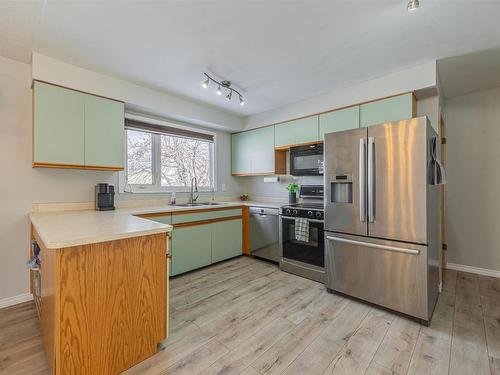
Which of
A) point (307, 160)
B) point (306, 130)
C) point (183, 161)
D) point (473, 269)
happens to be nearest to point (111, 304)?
point (183, 161)

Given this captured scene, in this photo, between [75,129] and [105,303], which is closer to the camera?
[105,303]

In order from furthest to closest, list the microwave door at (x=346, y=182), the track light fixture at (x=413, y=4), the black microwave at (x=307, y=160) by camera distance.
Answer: the black microwave at (x=307, y=160) < the microwave door at (x=346, y=182) < the track light fixture at (x=413, y=4)

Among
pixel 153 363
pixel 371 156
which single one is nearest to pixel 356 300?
pixel 371 156

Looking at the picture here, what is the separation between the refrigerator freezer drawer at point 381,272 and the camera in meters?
1.98

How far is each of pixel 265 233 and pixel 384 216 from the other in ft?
5.59

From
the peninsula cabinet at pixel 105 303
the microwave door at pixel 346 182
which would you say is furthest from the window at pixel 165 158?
the microwave door at pixel 346 182

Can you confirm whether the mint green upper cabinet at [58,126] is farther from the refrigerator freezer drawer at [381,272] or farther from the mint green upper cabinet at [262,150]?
the refrigerator freezer drawer at [381,272]

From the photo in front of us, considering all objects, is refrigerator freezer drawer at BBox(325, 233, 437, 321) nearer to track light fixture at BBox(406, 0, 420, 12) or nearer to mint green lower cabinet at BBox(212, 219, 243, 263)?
mint green lower cabinet at BBox(212, 219, 243, 263)

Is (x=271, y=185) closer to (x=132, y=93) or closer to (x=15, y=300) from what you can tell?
(x=132, y=93)

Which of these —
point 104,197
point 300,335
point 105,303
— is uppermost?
point 104,197

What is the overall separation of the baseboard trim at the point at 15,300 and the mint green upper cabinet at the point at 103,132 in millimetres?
1440

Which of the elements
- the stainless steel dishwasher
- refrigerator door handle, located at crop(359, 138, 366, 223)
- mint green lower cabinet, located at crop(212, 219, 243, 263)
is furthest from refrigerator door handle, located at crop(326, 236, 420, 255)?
mint green lower cabinet, located at crop(212, 219, 243, 263)

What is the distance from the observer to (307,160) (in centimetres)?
337

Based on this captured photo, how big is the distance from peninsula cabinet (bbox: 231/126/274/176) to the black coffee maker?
215cm
